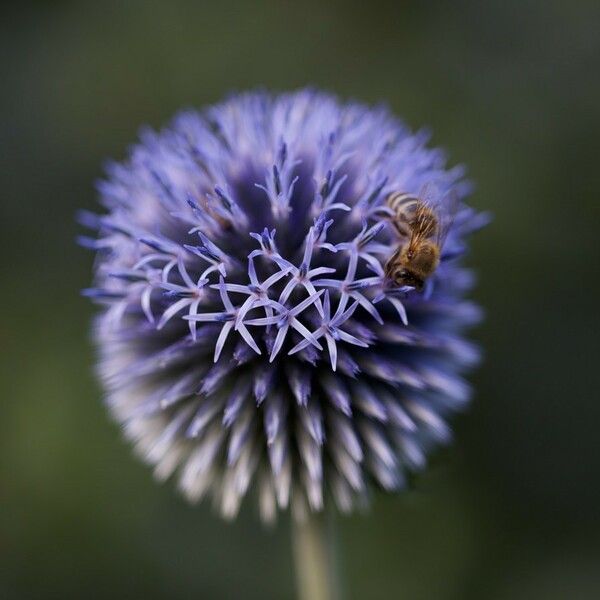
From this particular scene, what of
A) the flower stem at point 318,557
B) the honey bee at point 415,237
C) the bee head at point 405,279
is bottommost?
the flower stem at point 318,557

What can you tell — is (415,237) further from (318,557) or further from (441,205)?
(318,557)

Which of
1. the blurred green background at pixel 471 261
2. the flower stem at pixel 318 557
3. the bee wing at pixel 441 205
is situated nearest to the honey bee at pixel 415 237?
the bee wing at pixel 441 205

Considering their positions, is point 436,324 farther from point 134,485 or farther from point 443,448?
point 134,485

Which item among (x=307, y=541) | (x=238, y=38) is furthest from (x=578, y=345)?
(x=238, y=38)

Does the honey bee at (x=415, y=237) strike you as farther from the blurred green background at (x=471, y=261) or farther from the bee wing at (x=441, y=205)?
the blurred green background at (x=471, y=261)

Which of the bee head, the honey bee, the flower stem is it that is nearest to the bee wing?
the honey bee

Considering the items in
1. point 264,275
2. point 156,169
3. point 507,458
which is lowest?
point 507,458
